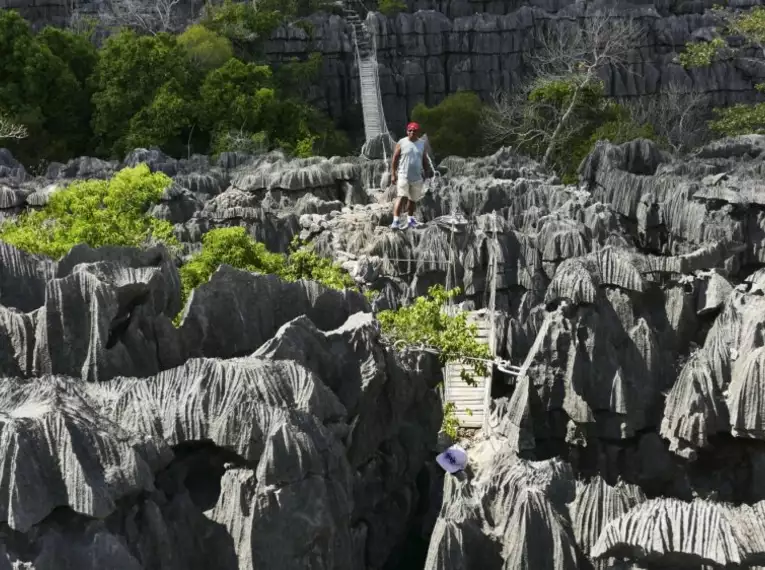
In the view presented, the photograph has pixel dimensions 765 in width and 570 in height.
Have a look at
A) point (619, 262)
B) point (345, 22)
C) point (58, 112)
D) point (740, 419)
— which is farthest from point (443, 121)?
point (740, 419)

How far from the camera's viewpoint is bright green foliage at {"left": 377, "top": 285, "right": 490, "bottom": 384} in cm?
1216

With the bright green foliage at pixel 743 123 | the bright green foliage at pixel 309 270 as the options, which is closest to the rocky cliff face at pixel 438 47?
the bright green foliage at pixel 743 123

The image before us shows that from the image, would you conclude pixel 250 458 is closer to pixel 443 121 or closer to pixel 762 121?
pixel 762 121

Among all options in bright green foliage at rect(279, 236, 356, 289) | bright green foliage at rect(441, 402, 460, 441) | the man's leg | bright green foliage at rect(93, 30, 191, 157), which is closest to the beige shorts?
the man's leg

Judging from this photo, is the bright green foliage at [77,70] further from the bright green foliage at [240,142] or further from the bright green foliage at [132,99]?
the bright green foliage at [240,142]

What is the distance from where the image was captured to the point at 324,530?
283 inches

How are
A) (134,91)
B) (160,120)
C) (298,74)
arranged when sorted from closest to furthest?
(160,120) → (134,91) → (298,74)

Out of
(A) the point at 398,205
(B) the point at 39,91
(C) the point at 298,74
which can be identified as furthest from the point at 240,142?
(A) the point at 398,205

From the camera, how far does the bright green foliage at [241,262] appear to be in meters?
13.0

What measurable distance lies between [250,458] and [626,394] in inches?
253

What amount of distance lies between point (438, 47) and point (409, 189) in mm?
26384

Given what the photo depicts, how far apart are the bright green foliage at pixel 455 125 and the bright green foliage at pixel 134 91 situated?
8.26 m

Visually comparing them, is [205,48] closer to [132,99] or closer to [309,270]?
[132,99]

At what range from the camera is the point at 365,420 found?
31.0 ft
